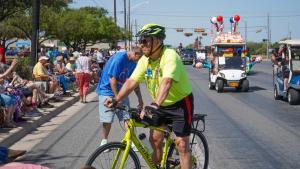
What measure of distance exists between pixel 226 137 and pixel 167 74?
4951mm

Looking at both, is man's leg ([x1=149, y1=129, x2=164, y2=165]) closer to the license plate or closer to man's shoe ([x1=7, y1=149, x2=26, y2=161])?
man's shoe ([x1=7, y1=149, x2=26, y2=161])

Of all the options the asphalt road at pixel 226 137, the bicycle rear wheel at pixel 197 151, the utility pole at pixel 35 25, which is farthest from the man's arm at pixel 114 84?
the utility pole at pixel 35 25

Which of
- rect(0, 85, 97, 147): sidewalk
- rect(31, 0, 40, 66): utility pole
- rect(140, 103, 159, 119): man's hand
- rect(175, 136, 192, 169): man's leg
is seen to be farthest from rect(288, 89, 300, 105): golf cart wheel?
rect(140, 103, 159, 119): man's hand

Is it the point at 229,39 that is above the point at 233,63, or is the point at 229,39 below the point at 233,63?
above

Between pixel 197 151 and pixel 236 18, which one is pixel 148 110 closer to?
pixel 197 151

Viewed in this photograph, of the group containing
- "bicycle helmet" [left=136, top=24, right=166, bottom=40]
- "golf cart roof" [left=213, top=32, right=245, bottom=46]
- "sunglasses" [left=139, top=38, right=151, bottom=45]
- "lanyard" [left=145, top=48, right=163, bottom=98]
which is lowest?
"lanyard" [left=145, top=48, right=163, bottom=98]

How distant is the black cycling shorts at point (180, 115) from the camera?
522 centimetres

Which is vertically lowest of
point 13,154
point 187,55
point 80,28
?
point 13,154

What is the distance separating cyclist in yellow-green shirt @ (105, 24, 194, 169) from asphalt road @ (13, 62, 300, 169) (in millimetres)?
1982

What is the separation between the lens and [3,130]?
31.7 ft

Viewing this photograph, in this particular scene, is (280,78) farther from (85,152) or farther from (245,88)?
(85,152)

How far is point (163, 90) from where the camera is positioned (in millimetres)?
4844

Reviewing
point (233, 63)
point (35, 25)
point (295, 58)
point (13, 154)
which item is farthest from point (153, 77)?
point (233, 63)

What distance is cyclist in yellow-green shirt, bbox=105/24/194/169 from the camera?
5016 millimetres
